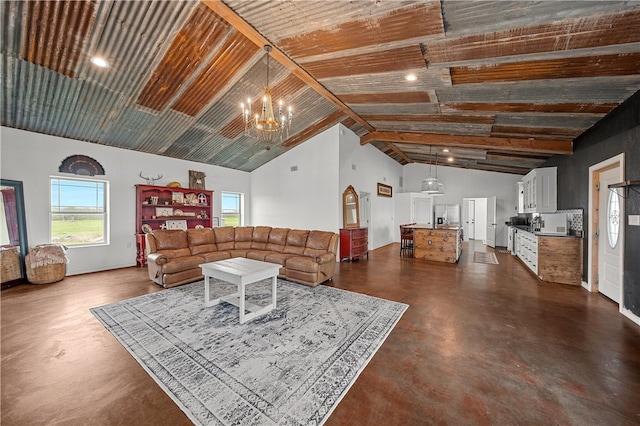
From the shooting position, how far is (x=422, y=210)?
1027 cm

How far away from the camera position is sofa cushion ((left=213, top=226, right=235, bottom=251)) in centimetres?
552

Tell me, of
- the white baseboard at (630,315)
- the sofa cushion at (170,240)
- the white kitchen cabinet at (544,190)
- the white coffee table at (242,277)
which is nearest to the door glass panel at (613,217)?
the white baseboard at (630,315)

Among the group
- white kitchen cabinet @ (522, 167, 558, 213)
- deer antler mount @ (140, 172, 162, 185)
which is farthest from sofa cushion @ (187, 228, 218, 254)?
white kitchen cabinet @ (522, 167, 558, 213)

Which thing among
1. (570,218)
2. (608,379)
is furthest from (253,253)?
(570,218)

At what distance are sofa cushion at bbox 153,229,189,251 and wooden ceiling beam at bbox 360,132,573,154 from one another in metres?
5.38

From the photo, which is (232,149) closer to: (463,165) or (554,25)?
(554,25)

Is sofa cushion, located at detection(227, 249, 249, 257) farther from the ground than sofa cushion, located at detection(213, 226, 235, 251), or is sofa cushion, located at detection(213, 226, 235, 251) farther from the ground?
sofa cushion, located at detection(213, 226, 235, 251)

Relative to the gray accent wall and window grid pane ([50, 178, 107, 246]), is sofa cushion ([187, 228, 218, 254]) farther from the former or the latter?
the gray accent wall

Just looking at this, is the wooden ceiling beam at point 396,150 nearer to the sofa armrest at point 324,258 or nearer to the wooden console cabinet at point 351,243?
the wooden console cabinet at point 351,243

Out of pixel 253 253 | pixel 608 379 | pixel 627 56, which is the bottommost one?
pixel 608 379

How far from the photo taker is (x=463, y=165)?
9469 millimetres

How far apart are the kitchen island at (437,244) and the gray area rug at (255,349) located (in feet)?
11.4

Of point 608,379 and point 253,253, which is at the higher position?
point 253,253

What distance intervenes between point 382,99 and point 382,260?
4021 millimetres
